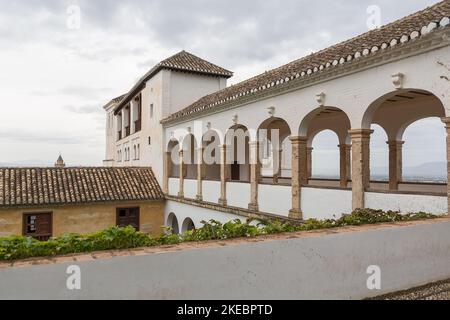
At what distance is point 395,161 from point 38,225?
15.4 m

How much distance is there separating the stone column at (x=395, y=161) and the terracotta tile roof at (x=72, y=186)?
1131 cm

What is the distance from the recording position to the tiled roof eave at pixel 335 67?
6.50 metres

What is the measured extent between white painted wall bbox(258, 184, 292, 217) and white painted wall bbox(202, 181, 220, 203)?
2.89m

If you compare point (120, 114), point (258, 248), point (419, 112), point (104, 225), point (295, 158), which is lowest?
point (104, 225)

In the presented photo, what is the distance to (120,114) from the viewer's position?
31.0 metres

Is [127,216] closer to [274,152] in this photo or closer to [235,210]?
[235,210]

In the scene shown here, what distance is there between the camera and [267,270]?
3.53 metres

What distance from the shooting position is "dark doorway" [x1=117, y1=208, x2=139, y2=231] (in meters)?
17.6

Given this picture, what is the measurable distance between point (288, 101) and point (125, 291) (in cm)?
845

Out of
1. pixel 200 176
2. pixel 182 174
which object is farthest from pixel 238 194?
pixel 182 174

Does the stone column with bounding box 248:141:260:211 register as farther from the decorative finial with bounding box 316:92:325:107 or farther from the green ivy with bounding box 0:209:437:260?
the green ivy with bounding box 0:209:437:260

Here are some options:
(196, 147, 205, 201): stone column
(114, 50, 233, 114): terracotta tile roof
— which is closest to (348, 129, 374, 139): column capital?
(196, 147, 205, 201): stone column


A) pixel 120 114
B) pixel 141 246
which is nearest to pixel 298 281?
pixel 141 246
